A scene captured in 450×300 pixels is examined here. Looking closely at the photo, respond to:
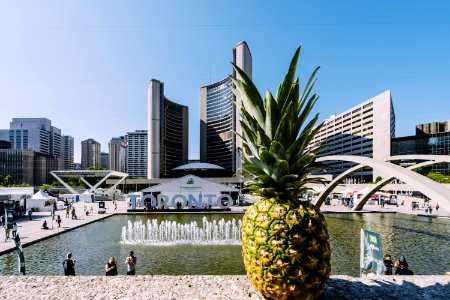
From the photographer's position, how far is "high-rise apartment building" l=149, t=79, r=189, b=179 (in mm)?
113562

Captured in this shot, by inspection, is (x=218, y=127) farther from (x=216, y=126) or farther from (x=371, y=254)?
(x=371, y=254)

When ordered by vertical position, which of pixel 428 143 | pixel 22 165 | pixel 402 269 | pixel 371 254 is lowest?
pixel 22 165

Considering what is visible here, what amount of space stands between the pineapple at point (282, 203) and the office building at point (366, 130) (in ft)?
258

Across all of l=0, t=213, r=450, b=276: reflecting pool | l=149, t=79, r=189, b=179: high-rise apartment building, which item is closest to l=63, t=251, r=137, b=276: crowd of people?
l=0, t=213, r=450, b=276: reflecting pool

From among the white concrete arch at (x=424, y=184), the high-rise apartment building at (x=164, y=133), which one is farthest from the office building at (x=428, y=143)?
the high-rise apartment building at (x=164, y=133)

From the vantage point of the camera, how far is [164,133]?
12975 centimetres

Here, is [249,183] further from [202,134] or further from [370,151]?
[202,134]

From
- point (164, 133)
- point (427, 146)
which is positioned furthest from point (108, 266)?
point (164, 133)

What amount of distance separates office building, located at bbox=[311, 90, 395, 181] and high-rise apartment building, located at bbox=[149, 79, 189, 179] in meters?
71.3

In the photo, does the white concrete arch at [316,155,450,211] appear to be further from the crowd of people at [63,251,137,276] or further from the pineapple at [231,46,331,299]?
the crowd of people at [63,251,137,276]

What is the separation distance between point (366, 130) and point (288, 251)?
12185 centimetres

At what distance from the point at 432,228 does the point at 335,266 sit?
17483mm

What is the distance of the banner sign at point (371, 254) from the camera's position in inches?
384

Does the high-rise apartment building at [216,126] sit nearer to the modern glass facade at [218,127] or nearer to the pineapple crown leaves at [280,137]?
the modern glass facade at [218,127]
